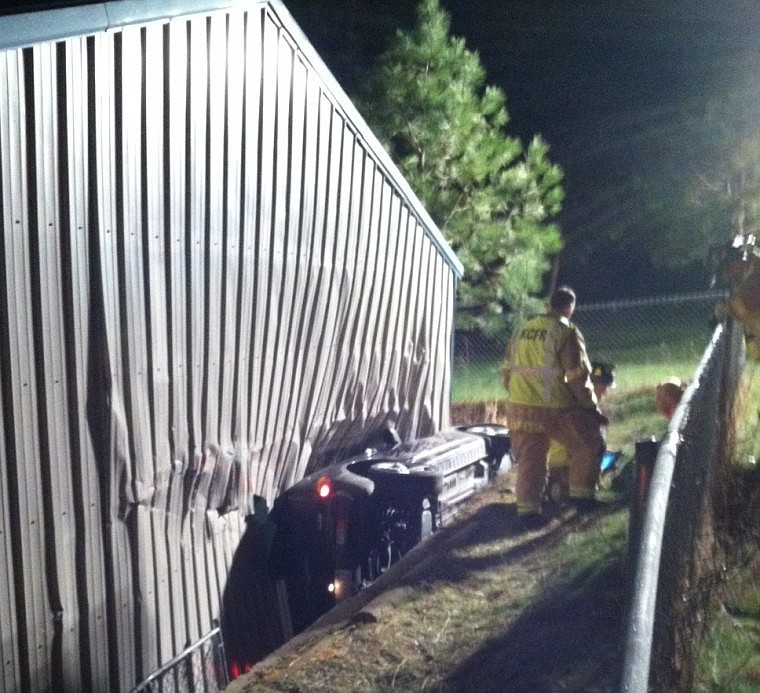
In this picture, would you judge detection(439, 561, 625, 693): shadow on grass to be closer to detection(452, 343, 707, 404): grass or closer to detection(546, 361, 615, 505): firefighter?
detection(546, 361, 615, 505): firefighter

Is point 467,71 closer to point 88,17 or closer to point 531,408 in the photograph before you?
point 531,408

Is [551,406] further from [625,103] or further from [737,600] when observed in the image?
[625,103]

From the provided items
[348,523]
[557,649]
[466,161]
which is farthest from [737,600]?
[466,161]

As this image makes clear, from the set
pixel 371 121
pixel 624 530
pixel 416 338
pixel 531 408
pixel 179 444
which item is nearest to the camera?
pixel 179 444

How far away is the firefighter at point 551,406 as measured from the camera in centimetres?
662

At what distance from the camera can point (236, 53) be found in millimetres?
5352

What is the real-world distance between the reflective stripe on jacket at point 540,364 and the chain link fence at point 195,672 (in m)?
2.58

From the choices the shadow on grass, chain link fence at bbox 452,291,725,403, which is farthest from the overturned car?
chain link fence at bbox 452,291,725,403

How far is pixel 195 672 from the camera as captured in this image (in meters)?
5.10

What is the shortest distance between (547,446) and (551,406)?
0.30m

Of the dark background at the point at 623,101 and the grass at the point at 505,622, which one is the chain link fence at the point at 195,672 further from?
the dark background at the point at 623,101

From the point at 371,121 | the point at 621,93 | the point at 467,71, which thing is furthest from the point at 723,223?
the point at 371,121

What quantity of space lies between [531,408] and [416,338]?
1812mm

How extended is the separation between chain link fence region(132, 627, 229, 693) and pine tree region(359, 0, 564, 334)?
6367 millimetres
